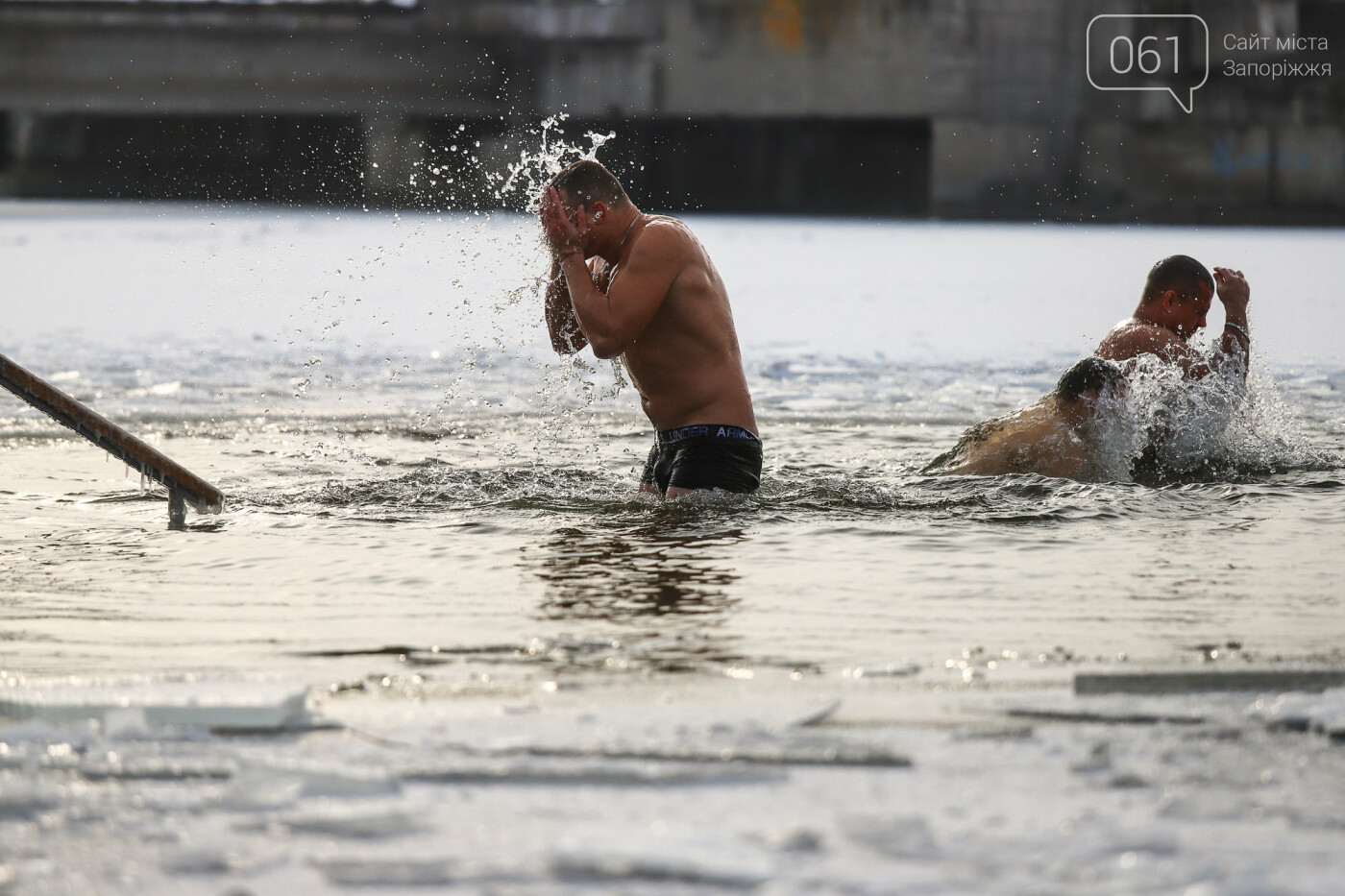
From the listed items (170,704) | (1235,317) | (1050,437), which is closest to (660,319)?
(1050,437)

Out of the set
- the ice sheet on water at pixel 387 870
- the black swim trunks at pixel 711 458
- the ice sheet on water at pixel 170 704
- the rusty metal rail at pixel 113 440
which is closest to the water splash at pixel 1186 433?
the black swim trunks at pixel 711 458

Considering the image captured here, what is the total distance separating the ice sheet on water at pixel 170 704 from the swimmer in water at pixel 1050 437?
152 inches

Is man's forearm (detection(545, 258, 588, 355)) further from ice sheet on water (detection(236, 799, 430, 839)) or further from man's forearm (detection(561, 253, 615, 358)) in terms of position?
ice sheet on water (detection(236, 799, 430, 839))

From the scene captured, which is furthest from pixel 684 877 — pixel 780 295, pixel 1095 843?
pixel 780 295

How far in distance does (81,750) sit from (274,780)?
44 cm

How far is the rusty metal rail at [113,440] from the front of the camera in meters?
4.89

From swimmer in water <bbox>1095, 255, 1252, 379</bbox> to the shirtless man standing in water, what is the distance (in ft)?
6.80

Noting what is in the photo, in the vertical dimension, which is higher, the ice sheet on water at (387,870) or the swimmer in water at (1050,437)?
the swimmer in water at (1050,437)

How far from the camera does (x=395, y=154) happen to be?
36.6m

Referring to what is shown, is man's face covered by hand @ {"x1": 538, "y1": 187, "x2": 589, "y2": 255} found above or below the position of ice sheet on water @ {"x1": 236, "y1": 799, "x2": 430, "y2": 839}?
above

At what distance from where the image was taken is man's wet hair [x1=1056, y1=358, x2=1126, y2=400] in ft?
21.4

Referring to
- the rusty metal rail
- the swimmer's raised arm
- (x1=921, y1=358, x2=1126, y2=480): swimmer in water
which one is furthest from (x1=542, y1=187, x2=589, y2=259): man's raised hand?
the swimmer's raised arm

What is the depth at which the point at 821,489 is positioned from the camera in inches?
238

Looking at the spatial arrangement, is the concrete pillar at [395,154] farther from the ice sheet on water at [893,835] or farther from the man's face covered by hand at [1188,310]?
the ice sheet on water at [893,835]
